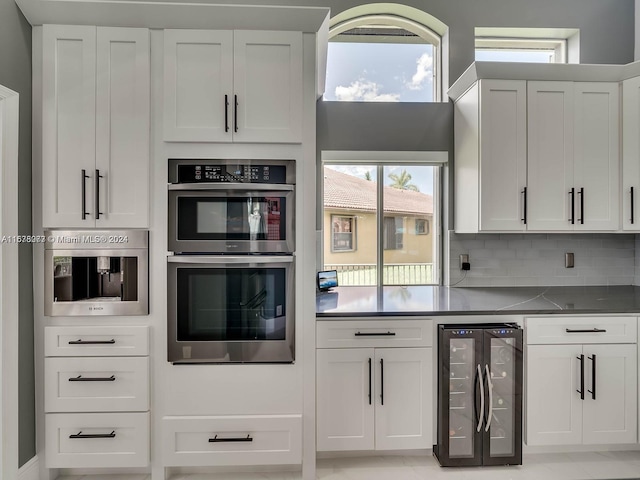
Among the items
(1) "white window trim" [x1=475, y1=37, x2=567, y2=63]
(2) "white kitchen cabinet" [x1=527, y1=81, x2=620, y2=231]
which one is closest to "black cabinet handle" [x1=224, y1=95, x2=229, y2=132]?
(2) "white kitchen cabinet" [x1=527, y1=81, x2=620, y2=231]

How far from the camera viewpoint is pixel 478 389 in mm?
2074

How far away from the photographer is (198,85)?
77.5 inches

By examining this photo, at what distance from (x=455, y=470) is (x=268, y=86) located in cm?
238

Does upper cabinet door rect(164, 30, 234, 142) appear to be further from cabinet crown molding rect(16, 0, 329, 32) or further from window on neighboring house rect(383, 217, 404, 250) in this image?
window on neighboring house rect(383, 217, 404, 250)

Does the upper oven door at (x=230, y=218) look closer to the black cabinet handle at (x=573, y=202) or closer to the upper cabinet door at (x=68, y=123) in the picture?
the upper cabinet door at (x=68, y=123)

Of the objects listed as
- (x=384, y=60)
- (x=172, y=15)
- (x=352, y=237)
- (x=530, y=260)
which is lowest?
(x=530, y=260)

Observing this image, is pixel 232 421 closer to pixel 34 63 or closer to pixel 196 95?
pixel 196 95

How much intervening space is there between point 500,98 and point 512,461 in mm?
2196

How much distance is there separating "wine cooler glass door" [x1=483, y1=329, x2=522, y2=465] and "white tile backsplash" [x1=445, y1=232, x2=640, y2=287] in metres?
0.79

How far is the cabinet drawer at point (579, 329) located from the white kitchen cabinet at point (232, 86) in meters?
1.74

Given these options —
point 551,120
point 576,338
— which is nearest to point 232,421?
point 576,338

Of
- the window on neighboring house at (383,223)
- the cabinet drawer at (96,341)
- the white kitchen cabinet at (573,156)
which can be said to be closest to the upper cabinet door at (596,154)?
the white kitchen cabinet at (573,156)

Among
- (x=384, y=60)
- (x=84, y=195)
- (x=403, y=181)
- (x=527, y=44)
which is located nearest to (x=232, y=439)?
(x=84, y=195)

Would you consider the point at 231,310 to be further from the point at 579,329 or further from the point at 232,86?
the point at 579,329
